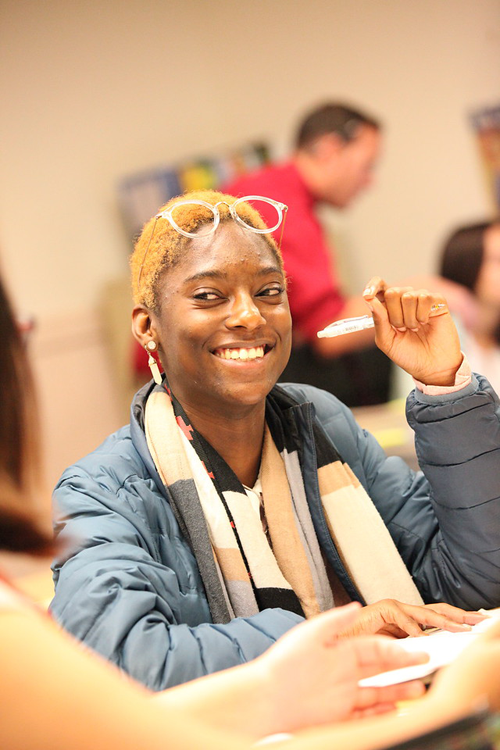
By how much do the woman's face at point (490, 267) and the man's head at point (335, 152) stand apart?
0.75m

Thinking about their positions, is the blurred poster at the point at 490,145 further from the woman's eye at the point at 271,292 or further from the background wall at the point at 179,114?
the woman's eye at the point at 271,292

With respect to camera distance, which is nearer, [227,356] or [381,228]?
[227,356]

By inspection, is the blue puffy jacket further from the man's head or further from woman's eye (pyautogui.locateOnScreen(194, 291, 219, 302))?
the man's head

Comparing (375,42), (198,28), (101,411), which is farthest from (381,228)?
(101,411)

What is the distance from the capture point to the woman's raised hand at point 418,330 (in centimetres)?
135

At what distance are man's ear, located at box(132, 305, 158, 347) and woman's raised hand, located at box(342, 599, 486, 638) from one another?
556mm

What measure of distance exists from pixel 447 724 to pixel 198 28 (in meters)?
4.87

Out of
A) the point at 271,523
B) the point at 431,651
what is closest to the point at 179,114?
the point at 271,523

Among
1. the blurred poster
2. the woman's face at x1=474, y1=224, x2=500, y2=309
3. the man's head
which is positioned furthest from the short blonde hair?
the blurred poster

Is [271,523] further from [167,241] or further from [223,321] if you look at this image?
[167,241]

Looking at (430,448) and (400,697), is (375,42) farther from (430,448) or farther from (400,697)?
(400,697)

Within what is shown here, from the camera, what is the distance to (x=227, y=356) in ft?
4.25

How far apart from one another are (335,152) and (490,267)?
91 centimetres

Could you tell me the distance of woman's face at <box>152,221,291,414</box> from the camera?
1.29 m
